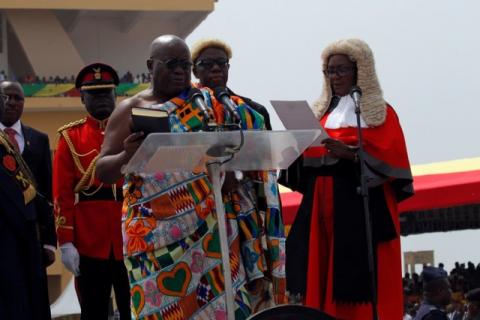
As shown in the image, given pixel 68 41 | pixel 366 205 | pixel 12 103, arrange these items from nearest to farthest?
pixel 366 205
pixel 12 103
pixel 68 41

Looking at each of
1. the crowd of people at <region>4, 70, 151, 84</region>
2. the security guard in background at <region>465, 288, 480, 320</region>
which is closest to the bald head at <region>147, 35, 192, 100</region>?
the security guard in background at <region>465, 288, 480, 320</region>

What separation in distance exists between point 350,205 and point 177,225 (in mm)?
2046

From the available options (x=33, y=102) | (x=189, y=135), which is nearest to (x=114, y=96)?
(x=189, y=135)

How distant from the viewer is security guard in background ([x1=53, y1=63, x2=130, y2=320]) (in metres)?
9.15

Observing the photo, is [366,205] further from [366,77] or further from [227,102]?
[227,102]

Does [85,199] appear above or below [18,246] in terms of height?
above

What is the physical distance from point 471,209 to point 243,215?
12.1 metres

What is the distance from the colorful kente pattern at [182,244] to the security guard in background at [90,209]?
219 cm

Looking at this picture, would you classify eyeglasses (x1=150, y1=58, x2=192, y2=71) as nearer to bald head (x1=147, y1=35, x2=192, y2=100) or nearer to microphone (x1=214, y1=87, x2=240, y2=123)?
bald head (x1=147, y1=35, x2=192, y2=100)

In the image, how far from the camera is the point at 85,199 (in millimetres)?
9344

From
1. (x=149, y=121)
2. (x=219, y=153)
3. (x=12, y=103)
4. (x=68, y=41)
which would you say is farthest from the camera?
(x=68, y=41)

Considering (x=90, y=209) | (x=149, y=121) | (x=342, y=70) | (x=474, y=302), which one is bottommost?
(x=474, y=302)

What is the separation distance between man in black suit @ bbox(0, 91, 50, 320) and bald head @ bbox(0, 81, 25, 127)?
3.88 ft

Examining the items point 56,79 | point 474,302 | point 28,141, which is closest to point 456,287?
point 474,302
